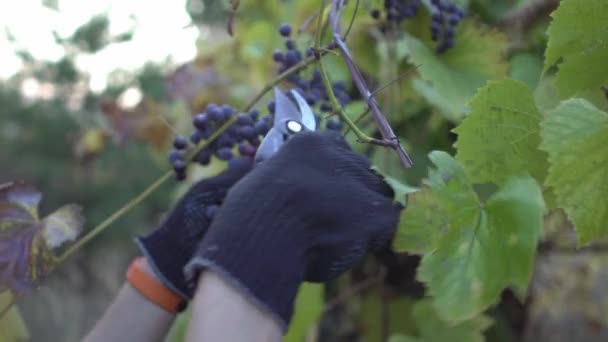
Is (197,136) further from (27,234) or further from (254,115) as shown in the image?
(27,234)

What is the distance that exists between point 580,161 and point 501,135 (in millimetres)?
85

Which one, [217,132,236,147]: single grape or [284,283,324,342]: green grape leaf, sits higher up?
[217,132,236,147]: single grape

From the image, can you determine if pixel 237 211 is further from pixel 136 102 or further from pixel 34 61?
pixel 34 61

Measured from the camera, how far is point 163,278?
3.08 feet

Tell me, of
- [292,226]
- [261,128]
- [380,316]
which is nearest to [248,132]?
[261,128]

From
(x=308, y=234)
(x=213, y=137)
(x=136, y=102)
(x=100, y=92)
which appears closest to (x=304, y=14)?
(x=213, y=137)

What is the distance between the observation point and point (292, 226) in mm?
626

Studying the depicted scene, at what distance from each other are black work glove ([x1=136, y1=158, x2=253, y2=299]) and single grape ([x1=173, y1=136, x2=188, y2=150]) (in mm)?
64

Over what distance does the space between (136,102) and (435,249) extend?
6.12ft

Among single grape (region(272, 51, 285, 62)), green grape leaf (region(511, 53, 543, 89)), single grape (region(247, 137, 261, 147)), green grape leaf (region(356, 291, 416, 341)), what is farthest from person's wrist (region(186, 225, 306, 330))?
green grape leaf (region(356, 291, 416, 341))

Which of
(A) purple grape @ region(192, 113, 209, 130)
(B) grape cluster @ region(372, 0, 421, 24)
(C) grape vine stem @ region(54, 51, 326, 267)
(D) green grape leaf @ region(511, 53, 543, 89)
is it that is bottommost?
(D) green grape leaf @ region(511, 53, 543, 89)

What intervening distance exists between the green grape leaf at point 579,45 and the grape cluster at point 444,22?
1.12ft

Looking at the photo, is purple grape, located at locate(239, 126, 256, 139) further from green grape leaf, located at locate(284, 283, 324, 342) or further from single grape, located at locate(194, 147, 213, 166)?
green grape leaf, located at locate(284, 283, 324, 342)

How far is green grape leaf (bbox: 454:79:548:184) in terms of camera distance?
2.13 ft
